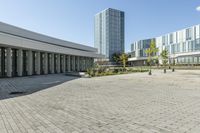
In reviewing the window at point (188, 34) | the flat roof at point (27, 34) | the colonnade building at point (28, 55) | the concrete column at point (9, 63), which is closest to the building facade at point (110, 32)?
the window at point (188, 34)

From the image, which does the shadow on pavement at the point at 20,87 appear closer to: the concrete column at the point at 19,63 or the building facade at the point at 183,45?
the concrete column at the point at 19,63

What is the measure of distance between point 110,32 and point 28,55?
317 feet

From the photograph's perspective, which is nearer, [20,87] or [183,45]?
[20,87]

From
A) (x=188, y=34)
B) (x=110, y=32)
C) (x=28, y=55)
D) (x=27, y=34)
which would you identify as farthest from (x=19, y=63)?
(x=110, y=32)

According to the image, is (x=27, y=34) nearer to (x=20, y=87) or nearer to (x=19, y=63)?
(x=19, y=63)

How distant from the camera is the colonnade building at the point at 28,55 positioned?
80.7 feet

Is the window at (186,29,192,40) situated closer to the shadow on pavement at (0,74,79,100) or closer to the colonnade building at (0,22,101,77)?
the colonnade building at (0,22,101,77)

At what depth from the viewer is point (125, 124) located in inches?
193

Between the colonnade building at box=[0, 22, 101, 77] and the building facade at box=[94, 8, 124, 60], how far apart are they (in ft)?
254

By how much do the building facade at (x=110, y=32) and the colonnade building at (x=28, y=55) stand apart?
7738 centimetres

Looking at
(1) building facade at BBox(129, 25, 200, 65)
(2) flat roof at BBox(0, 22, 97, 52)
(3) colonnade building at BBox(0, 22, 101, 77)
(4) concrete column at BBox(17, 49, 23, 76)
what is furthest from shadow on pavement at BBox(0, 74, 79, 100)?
(1) building facade at BBox(129, 25, 200, 65)

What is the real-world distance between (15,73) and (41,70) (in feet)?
22.3

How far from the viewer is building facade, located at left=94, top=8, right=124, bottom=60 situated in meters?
120

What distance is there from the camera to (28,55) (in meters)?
28.8
